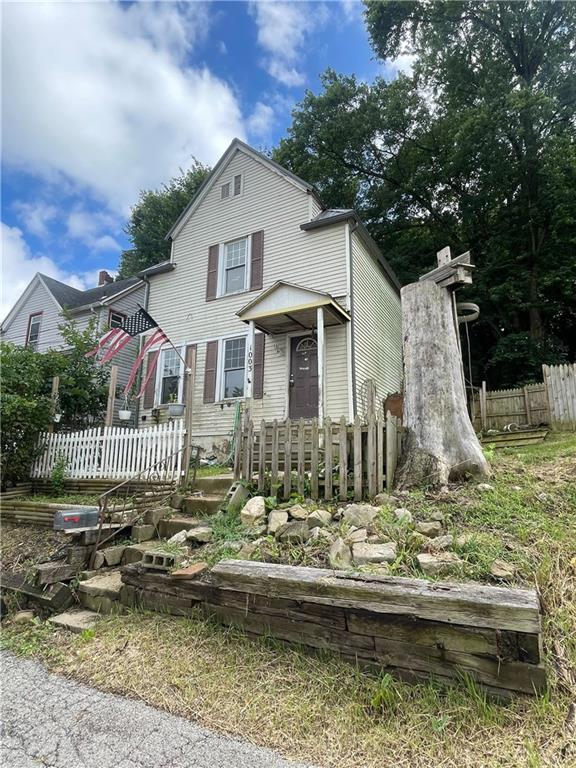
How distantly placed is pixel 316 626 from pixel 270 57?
11.1 m

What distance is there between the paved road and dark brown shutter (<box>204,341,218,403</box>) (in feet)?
27.8

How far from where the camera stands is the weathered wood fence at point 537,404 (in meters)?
10.3

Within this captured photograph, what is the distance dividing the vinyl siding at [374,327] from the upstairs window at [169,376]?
528cm

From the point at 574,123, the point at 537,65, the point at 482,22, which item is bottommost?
the point at 574,123

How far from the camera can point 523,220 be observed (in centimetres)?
1723

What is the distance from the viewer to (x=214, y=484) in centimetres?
554

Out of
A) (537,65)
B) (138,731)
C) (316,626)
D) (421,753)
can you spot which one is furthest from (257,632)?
(537,65)

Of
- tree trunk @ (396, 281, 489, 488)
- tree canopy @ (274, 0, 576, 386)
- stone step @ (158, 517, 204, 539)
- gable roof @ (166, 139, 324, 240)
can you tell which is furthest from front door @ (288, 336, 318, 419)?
tree canopy @ (274, 0, 576, 386)

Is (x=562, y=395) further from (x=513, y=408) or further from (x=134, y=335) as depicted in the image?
(x=134, y=335)

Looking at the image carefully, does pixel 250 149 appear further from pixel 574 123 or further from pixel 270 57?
pixel 574 123

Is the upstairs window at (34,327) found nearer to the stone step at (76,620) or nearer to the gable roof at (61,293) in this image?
the gable roof at (61,293)

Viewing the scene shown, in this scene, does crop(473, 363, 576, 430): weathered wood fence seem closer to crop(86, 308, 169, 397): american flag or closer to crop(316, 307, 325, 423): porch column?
crop(316, 307, 325, 423): porch column

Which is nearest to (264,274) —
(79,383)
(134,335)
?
(134,335)

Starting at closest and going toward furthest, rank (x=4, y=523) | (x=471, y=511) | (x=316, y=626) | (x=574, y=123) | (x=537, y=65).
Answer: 1. (x=316, y=626)
2. (x=471, y=511)
3. (x=4, y=523)
4. (x=574, y=123)
5. (x=537, y=65)
